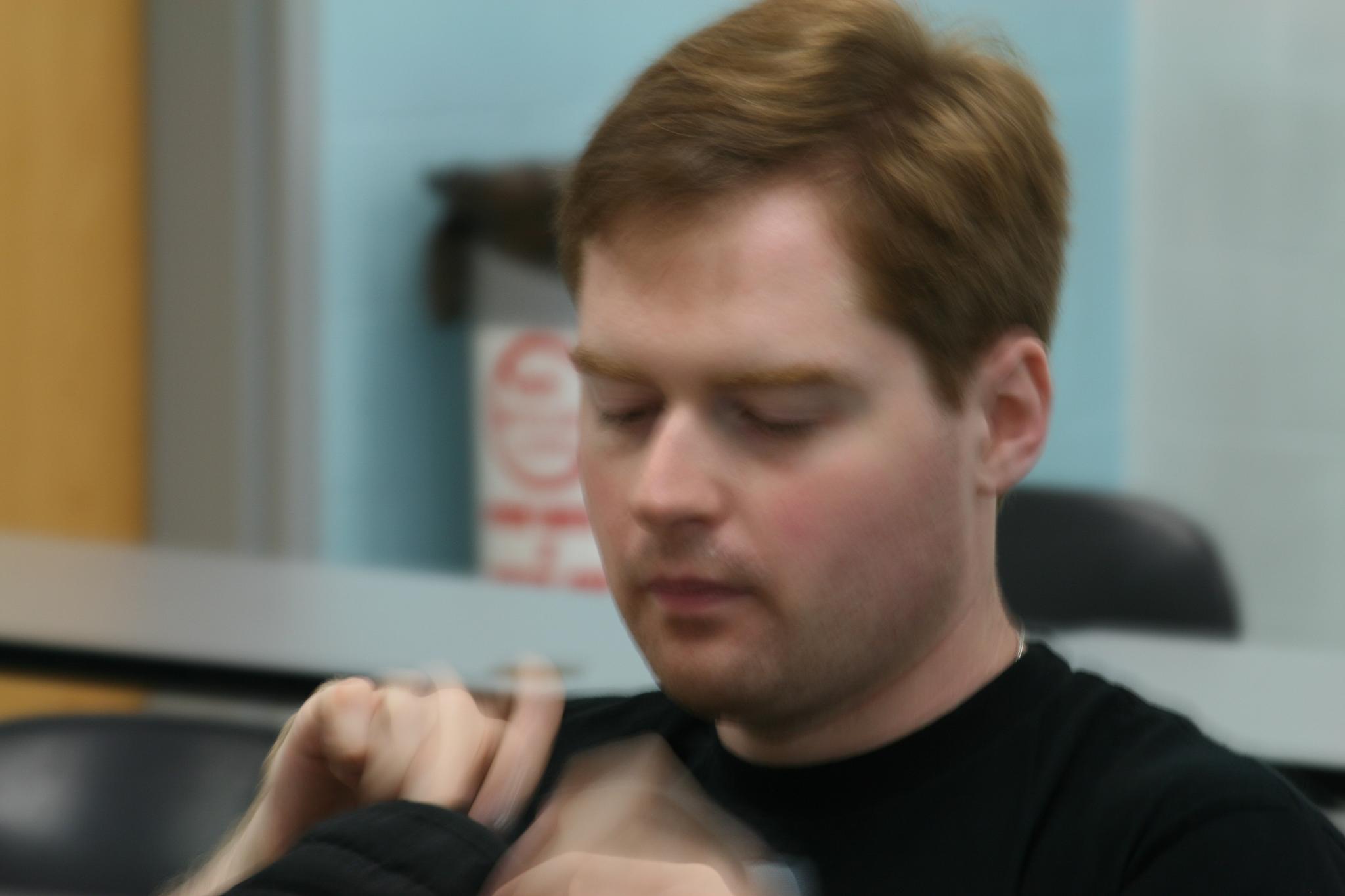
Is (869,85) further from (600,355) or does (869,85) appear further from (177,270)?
(177,270)

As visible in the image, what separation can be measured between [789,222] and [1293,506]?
2.77 metres

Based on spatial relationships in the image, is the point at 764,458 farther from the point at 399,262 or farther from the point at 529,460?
the point at 399,262

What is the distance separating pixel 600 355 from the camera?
3.08 ft

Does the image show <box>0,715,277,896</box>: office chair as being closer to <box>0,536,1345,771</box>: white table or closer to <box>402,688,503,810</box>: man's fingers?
<box>0,536,1345,771</box>: white table

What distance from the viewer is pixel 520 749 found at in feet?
2.83

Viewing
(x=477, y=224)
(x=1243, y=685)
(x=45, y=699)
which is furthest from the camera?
(x=477, y=224)

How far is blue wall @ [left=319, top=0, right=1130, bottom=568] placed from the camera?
353 cm

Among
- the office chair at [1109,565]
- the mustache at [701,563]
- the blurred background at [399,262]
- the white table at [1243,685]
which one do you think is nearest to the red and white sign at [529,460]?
the blurred background at [399,262]

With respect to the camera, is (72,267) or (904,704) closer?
(904,704)

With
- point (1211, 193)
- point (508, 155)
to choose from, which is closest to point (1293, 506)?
point (1211, 193)

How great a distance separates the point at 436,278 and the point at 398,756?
114 inches

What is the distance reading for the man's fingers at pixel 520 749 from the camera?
840 millimetres

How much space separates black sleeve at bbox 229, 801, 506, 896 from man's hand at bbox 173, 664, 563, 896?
0.05m

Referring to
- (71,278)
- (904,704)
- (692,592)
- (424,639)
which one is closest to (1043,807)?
(904,704)
